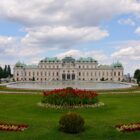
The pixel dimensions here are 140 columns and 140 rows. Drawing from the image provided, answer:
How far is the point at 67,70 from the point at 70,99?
439 feet

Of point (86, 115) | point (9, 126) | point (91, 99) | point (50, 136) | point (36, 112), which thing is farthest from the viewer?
point (91, 99)

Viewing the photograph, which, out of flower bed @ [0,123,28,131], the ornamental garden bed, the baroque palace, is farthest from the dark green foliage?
flower bed @ [0,123,28,131]

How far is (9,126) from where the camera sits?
14031 mm

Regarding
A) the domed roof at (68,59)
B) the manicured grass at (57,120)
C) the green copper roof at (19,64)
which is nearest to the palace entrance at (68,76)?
the domed roof at (68,59)

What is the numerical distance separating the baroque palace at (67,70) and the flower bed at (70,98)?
436ft

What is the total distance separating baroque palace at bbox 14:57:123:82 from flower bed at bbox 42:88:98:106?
13277cm

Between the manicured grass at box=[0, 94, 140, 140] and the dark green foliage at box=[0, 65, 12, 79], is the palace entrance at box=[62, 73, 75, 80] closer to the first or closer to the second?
the dark green foliage at box=[0, 65, 12, 79]

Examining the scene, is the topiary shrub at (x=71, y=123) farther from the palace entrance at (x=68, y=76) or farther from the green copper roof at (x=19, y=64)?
the green copper roof at (x=19, y=64)

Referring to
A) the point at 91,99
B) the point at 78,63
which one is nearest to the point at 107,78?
the point at 78,63

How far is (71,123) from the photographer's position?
13125 mm

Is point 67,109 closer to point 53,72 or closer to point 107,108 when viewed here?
point 107,108

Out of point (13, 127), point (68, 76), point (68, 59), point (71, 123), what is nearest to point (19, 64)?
point (68, 59)

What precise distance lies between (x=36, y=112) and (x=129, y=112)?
15.9ft

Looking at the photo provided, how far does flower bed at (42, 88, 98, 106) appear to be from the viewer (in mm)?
20391
